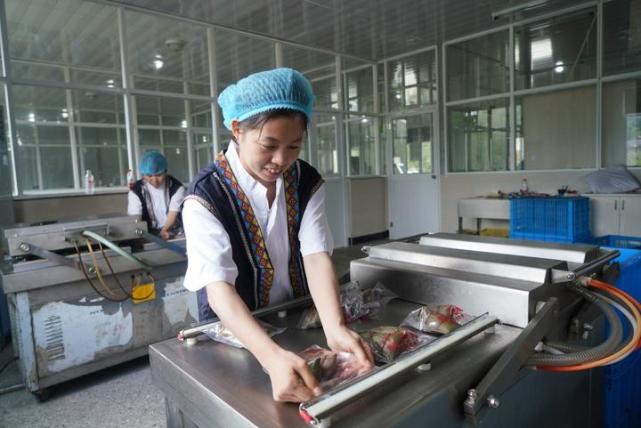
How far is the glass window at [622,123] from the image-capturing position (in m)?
4.41

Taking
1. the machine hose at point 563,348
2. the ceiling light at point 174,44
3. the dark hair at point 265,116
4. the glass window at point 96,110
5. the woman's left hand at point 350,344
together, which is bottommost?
the machine hose at point 563,348

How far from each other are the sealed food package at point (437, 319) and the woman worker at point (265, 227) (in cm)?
18

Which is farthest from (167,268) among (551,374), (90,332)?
(551,374)

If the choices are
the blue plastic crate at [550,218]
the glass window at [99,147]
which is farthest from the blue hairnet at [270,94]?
the glass window at [99,147]

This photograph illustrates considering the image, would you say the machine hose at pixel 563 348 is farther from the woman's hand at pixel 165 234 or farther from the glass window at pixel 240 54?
the glass window at pixel 240 54

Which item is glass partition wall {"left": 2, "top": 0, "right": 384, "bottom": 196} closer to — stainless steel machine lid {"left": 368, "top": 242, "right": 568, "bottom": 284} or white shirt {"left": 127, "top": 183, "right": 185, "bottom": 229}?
white shirt {"left": 127, "top": 183, "right": 185, "bottom": 229}

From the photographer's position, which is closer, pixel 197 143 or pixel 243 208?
pixel 243 208

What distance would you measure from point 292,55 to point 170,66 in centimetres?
201

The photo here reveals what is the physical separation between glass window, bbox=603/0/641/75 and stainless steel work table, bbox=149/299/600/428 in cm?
472

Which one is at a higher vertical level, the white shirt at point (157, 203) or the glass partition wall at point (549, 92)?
the glass partition wall at point (549, 92)

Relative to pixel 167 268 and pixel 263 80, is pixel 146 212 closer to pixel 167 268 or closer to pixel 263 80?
pixel 167 268

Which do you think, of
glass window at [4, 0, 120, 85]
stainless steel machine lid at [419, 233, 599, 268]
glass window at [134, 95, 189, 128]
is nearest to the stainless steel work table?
stainless steel machine lid at [419, 233, 599, 268]

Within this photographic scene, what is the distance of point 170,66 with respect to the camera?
6.43m

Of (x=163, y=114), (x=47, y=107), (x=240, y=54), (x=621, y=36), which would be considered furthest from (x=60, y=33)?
(x=621, y=36)
